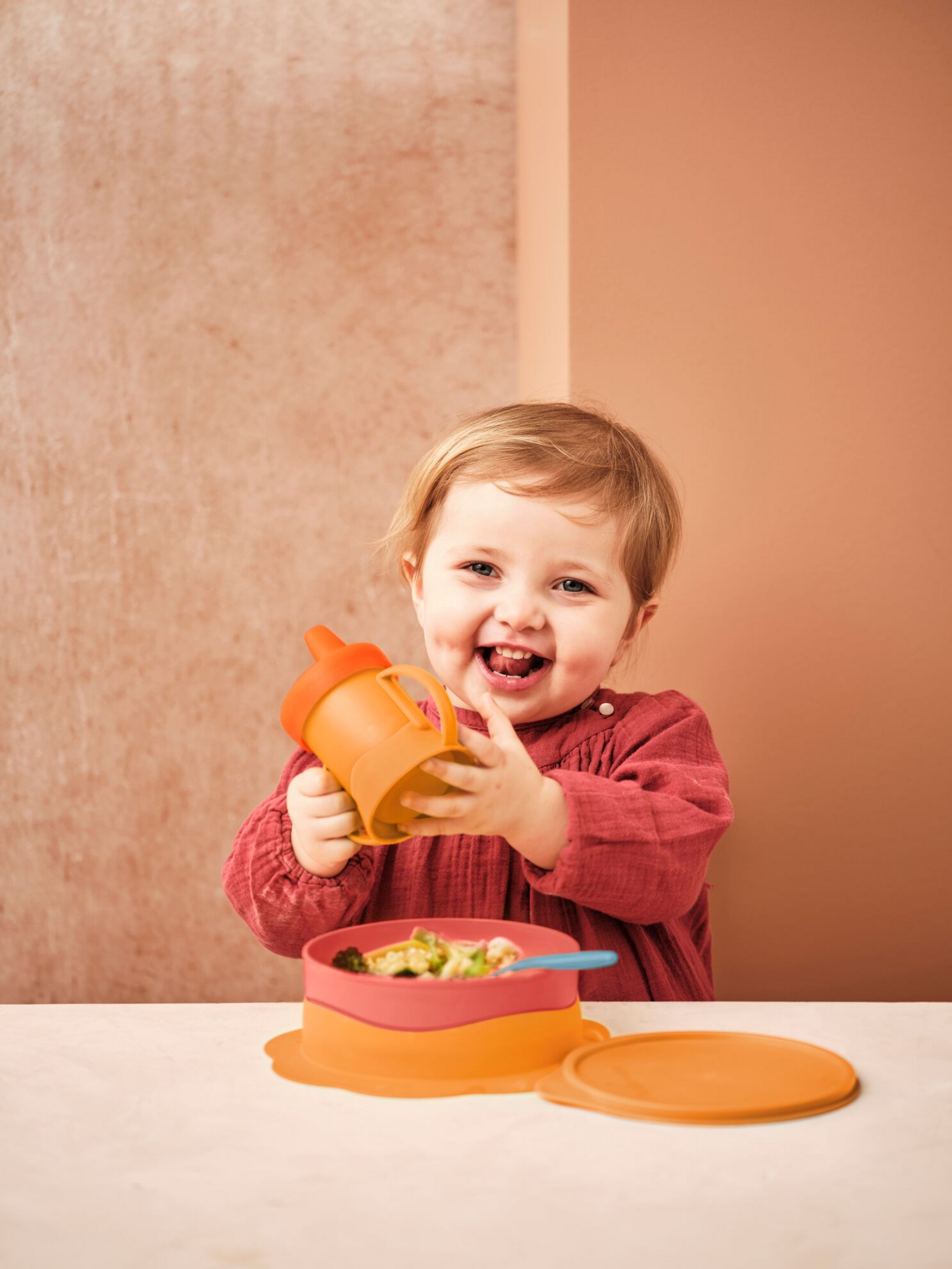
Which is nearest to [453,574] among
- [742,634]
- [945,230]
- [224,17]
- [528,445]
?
[528,445]

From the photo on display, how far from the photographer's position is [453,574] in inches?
40.9

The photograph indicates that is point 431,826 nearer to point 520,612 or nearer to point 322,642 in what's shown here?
point 322,642

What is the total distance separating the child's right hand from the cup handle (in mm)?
143

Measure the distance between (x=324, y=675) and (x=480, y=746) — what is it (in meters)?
0.11

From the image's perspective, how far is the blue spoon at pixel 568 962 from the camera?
60 cm

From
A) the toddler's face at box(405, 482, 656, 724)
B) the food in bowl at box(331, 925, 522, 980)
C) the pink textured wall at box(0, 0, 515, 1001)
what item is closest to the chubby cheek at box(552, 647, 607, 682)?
the toddler's face at box(405, 482, 656, 724)

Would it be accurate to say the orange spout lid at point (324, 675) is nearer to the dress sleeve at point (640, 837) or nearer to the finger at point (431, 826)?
the finger at point (431, 826)

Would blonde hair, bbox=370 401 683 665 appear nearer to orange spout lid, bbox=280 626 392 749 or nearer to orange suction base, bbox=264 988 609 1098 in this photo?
orange spout lid, bbox=280 626 392 749

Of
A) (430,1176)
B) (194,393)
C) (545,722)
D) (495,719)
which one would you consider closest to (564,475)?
(545,722)

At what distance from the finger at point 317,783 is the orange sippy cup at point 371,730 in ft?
0.34

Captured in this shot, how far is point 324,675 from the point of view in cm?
67

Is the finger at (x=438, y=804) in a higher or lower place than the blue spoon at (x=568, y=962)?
higher

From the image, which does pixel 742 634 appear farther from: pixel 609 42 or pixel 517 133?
pixel 517 133

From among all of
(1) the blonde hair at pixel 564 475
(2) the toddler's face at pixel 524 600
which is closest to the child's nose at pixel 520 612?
(2) the toddler's face at pixel 524 600
